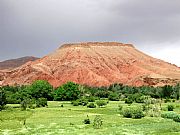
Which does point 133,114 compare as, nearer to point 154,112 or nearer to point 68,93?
point 154,112

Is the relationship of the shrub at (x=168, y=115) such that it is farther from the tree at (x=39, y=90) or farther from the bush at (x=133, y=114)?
the tree at (x=39, y=90)

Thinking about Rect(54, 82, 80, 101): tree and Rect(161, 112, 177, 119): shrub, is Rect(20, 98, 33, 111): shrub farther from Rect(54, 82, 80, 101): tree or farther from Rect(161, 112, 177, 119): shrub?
Rect(161, 112, 177, 119): shrub

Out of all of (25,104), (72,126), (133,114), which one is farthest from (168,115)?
(25,104)

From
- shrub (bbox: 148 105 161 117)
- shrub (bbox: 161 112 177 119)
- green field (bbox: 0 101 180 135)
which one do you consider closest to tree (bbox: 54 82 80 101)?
shrub (bbox: 148 105 161 117)

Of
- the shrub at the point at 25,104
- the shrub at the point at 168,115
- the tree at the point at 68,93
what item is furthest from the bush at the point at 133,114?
the tree at the point at 68,93

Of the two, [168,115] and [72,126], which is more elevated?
[168,115]

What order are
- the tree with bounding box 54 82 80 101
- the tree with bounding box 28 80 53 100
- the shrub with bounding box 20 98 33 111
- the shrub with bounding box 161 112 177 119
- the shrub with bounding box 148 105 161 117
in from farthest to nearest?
the tree with bounding box 28 80 53 100 → the tree with bounding box 54 82 80 101 → the shrub with bounding box 20 98 33 111 → the shrub with bounding box 148 105 161 117 → the shrub with bounding box 161 112 177 119

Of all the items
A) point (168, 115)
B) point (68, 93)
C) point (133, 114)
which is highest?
point (68, 93)

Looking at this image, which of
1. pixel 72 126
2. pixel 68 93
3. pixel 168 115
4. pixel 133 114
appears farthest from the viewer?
pixel 68 93

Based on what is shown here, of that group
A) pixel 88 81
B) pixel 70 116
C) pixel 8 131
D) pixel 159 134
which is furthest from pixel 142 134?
pixel 88 81

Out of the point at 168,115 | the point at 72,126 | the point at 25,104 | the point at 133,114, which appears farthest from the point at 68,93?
the point at 72,126

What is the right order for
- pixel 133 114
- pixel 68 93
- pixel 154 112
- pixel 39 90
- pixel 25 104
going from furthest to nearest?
pixel 39 90 < pixel 68 93 < pixel 25 104 < pixel 154 112 < pixel 133 114

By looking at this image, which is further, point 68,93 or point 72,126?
point 68,93

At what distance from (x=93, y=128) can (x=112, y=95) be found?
201 ft
